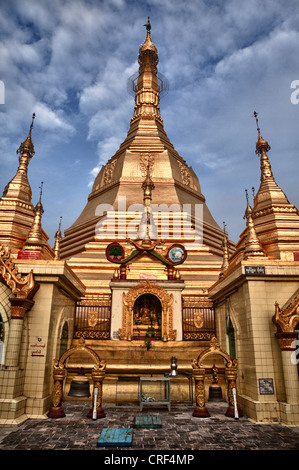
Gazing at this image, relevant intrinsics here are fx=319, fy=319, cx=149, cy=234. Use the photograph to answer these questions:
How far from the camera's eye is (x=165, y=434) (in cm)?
723

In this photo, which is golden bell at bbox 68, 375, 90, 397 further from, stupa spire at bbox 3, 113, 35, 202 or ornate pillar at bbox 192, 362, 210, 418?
stupa spire at bbox 3, 113, 35, 202

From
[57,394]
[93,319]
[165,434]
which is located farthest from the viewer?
[93,319]

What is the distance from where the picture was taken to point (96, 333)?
13.1 meters

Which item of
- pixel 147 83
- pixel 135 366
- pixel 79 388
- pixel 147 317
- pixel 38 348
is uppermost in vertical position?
pixel 147 83

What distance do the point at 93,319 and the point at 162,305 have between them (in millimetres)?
3051

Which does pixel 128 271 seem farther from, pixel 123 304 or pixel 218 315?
pixel 218 315

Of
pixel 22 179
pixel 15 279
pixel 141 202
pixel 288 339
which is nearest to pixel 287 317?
pixel 288 339

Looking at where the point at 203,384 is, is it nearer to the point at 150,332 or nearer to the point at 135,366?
the point at 135,366

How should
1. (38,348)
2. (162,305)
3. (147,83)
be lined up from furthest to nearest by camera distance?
(147,83), (162,305), (38,348)

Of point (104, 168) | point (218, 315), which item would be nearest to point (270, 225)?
point (218, 315)

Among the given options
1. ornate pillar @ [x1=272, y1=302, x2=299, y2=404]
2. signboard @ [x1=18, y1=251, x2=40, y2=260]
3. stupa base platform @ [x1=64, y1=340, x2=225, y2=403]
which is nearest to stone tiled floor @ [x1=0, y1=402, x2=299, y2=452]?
ornate pillar @ [x1=272, y1=302, x2=299, y2=404]

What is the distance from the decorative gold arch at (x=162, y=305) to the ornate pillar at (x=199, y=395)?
3651mm

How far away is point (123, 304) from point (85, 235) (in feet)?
35.3

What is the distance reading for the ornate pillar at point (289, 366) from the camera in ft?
26.9
